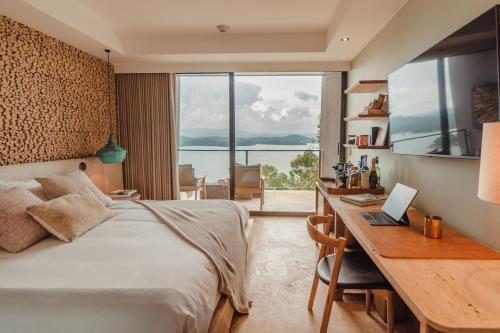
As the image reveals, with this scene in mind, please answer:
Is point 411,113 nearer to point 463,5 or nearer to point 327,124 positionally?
point 463,5

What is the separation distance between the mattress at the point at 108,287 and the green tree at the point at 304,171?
3844mm

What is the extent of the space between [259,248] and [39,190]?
2.23 meters

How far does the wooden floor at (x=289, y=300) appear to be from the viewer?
6.59 feet

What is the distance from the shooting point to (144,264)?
1572 mm

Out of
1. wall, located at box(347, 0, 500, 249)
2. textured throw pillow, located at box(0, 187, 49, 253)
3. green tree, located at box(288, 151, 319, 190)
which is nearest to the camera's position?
wall, located at box(347, 0, 500, 249)

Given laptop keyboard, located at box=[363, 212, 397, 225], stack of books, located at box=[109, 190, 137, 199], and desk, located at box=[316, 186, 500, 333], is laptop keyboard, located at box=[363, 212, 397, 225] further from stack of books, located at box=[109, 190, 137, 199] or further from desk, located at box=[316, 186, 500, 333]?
stack of books, located at box=[109, 190, 137, 199]

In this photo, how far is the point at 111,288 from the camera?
52.1 inches

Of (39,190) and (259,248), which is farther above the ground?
(39,190)

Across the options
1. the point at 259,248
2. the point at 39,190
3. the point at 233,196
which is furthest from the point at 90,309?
the point at 233,196

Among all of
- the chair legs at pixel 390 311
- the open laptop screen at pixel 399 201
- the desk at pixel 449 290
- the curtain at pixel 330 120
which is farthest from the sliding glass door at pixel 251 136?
the desk at pixel 449 290

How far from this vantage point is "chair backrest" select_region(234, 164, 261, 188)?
468cm

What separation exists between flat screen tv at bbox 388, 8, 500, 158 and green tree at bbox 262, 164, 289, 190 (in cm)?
347

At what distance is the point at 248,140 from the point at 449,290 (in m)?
4.43

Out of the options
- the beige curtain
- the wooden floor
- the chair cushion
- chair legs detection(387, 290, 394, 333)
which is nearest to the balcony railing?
the beige curtain
